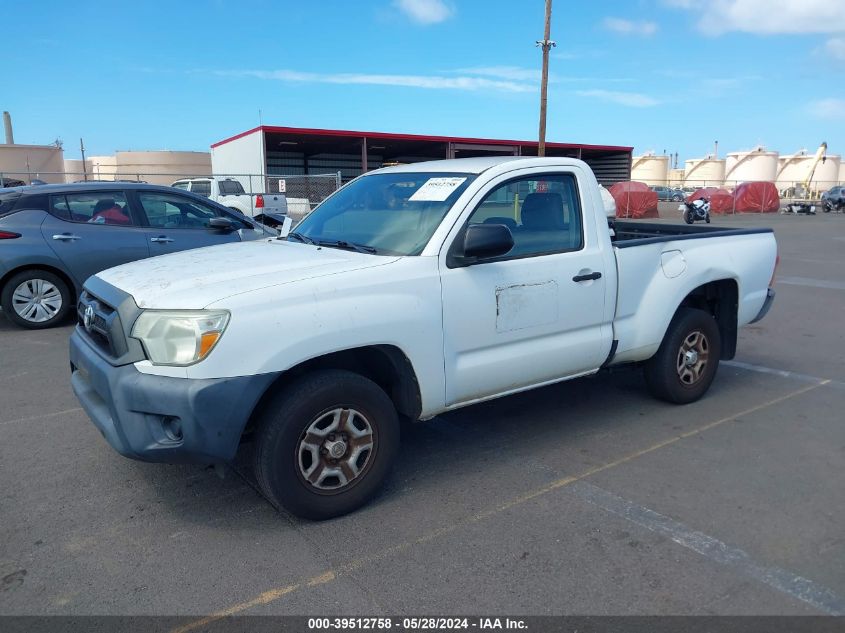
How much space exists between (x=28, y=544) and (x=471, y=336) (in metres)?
2.41

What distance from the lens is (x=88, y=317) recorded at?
3691 millimetres

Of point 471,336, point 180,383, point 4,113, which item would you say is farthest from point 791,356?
point 4,113

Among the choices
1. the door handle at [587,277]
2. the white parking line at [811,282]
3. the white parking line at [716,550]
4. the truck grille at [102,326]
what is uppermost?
the door handle at [587,277]

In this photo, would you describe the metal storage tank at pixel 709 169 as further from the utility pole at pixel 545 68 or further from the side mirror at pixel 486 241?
the side mirror at pixel 486 241

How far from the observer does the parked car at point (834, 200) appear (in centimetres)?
4291

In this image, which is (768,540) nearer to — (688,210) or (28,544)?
(28,544)

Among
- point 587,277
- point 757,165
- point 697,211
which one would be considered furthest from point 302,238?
point 757,165

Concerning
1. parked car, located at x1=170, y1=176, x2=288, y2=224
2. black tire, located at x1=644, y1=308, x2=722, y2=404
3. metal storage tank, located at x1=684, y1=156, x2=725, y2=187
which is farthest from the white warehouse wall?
metal storage tank, located at x1=684, y1=156, x2=725, y2=187

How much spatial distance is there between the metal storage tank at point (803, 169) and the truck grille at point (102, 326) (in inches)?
3331

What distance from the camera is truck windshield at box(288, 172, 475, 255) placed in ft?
12.6

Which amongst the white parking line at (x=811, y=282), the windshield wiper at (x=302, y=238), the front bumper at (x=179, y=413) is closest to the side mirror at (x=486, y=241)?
the windshield wiper at (x=302, y=238)

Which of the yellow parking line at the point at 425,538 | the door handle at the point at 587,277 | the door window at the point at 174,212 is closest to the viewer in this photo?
the yellow parking line at the point at 425,538

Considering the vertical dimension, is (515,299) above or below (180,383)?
above

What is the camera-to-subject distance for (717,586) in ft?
9.57
